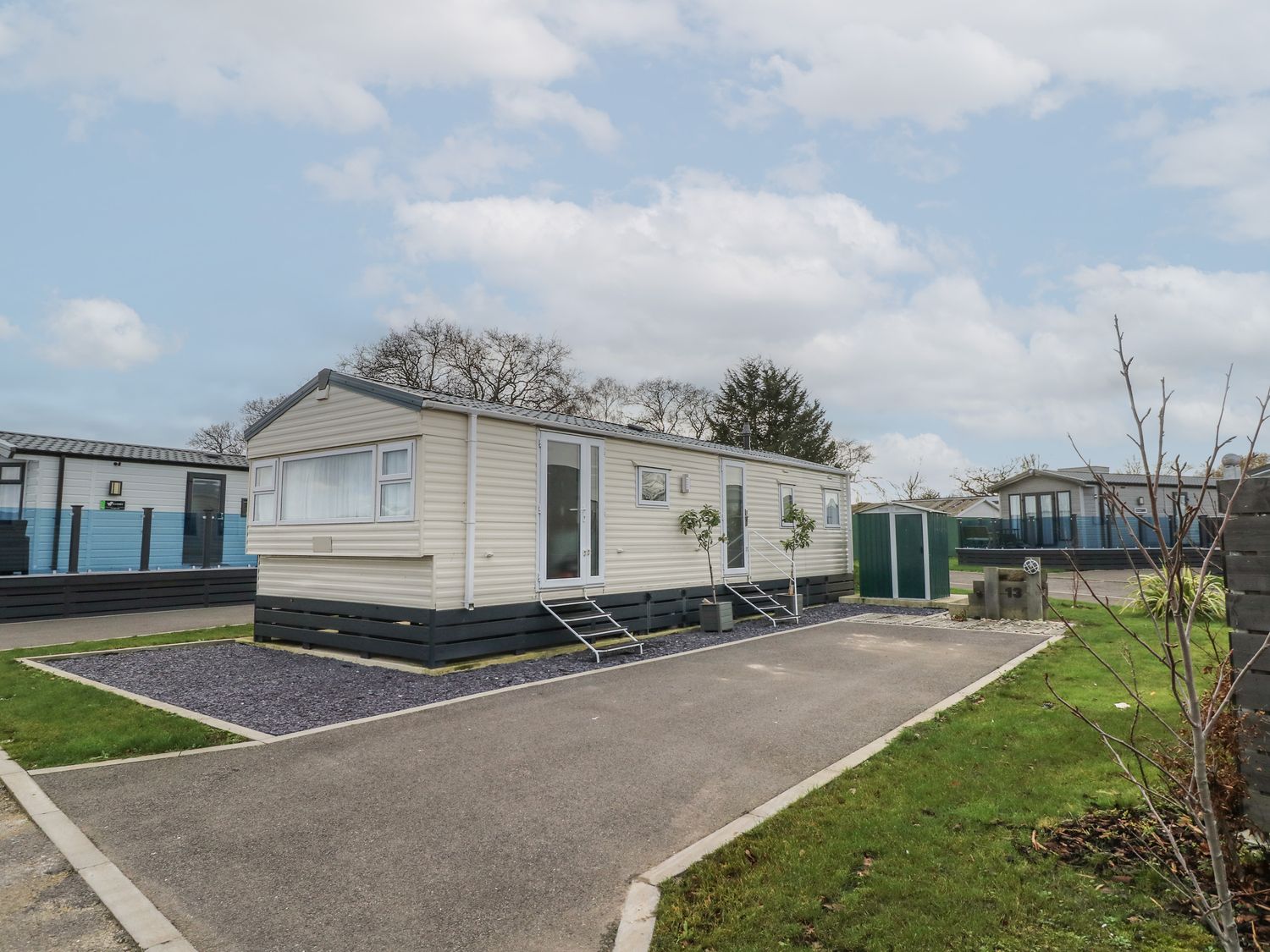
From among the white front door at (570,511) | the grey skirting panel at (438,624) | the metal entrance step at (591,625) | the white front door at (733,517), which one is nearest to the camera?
the grey skirting panel at (438,624)

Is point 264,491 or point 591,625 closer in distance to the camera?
point 591,625

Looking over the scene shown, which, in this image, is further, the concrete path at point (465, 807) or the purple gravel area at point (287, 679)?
the purple gravel area at point (287, 679)

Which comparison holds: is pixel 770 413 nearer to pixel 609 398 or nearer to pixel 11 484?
pixel 609 398

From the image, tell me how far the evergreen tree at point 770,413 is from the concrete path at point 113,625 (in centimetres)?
2792

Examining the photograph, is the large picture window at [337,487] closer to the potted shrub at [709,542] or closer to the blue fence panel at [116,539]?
the potted shrub at [709,542]

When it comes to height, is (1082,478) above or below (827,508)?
above

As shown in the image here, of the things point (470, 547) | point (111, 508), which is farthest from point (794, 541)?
point (111, 508)

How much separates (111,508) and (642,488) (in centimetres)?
1312

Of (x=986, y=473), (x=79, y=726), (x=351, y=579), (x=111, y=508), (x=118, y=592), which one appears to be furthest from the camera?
(x=986, y=473)

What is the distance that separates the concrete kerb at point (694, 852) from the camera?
9.08ft

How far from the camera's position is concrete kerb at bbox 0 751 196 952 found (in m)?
2.75

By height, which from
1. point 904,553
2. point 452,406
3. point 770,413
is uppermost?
point 770,413

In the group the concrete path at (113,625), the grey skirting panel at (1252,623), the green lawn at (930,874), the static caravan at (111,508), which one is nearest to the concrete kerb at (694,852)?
the green lawn at (930,874)

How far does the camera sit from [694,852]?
3459 mm
